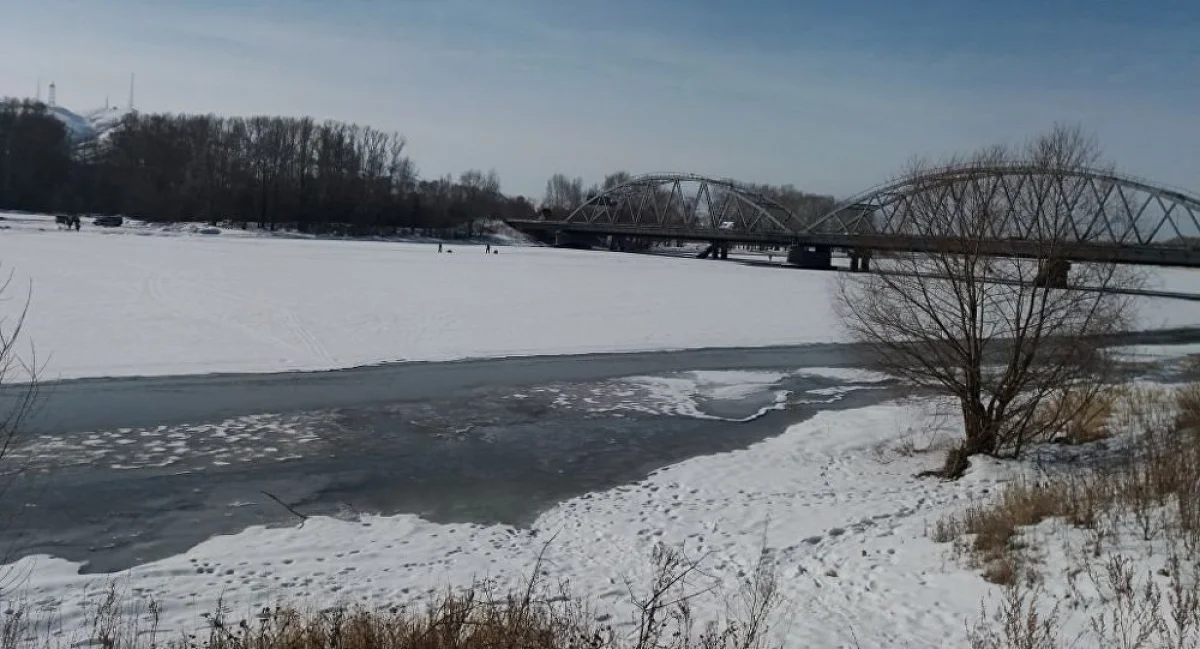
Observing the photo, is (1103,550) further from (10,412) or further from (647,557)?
(10,412)

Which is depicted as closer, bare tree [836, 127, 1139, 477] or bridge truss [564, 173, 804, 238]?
bare tree [836, 127, 1139, 477]

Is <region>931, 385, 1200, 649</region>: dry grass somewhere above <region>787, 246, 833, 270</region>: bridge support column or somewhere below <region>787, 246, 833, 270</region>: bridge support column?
below

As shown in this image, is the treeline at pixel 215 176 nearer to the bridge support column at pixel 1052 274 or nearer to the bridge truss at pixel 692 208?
the bridge truss at pixel 692 208

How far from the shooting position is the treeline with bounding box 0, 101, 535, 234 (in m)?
112

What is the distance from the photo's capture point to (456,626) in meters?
5.68

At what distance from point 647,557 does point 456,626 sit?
5376 mm

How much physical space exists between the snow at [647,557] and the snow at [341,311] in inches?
537

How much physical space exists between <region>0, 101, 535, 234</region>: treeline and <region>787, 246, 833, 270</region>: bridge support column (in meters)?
54.8

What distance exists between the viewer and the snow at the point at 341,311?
25.6m

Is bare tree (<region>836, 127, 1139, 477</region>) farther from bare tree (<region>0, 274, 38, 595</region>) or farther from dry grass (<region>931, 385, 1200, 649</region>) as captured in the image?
bare tree (<region>0, 274, 38, 595</region>)

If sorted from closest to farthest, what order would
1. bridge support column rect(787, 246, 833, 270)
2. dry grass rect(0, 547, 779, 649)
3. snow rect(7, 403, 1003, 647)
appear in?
1. dry grass rect(0, 547, 779, 649)
2. snow rect(7, 403, 1003, 647)
3. bridge support column rect(787, 246, 833, 270)

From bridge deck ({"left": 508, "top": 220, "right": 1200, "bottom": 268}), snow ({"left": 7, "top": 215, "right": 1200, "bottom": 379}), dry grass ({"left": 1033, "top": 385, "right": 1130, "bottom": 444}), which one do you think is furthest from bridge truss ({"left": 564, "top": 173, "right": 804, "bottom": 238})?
dry grass ({"left": 1033, "top": 385, "right": 1130, "bottom": 444})

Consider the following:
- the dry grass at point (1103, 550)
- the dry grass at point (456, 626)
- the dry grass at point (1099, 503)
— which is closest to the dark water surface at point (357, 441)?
the dry grass at point (456, 626)

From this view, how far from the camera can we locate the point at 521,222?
127m
